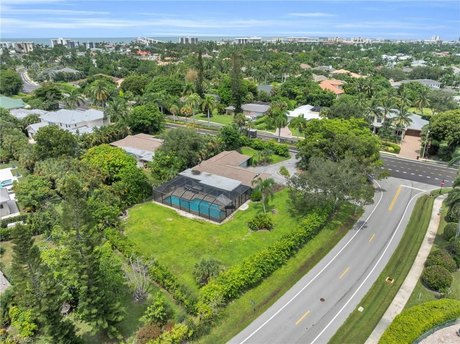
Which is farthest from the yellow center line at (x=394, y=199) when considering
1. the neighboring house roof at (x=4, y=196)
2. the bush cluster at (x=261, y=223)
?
the neighboring house roof at (x=4, y=196)

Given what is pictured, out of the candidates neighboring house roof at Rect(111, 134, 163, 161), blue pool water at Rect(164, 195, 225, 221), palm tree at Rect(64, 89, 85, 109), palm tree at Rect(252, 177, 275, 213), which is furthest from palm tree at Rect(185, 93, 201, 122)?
blue pool water at Rect(164, 195, 225, 221)

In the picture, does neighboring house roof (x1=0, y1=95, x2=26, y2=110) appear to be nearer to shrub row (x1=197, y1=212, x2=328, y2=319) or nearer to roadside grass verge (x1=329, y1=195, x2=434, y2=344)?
shrub row (x1=197, y1=212, x2=328, y2=319)

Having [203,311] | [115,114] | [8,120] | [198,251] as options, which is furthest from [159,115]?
[203,311]

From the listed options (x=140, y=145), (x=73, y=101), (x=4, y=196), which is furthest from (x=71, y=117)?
(x=4, y=196)

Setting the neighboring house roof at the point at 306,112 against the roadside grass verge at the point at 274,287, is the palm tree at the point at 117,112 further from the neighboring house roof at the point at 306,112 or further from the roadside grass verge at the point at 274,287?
the roadside grass verge at the point at 274,287

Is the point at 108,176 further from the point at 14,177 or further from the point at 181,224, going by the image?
the point at 14,177

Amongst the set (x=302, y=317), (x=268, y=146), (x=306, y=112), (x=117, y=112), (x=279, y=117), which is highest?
(x=279, y=117)

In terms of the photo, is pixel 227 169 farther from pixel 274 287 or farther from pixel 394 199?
pixel 394 199
